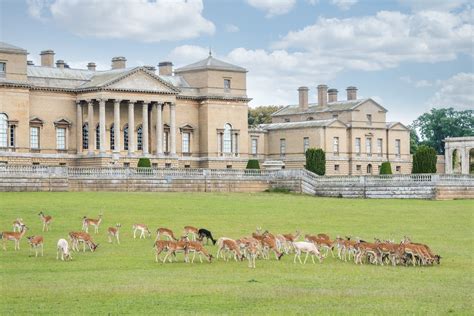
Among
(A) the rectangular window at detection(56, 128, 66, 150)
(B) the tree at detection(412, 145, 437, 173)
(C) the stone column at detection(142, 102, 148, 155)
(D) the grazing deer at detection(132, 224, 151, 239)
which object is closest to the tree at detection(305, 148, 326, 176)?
(B) the tree at detection(412, 145, 437, 173)

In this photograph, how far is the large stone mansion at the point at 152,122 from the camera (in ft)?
273

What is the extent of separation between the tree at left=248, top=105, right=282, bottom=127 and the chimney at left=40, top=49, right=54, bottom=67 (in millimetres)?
56475

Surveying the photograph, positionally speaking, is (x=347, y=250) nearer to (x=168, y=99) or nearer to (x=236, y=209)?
(x=236, y=209)

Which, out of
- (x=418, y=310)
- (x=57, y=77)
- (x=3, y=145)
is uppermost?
(x=57, y=77)

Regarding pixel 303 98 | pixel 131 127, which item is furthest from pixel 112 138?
pixel 303 98

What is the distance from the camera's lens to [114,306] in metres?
21.6

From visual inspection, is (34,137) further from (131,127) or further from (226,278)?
(226,278)

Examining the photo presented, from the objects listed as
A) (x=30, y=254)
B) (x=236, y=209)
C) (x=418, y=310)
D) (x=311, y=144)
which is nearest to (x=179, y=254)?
(x=30, y=254)

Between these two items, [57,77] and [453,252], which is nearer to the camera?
[453,252]

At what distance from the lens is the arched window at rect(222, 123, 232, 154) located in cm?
9781

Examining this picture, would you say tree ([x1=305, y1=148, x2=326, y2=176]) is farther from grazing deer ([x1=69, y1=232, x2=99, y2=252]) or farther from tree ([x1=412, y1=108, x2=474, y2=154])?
tree ([x1=412, y1=108, x2=474, y2=154])

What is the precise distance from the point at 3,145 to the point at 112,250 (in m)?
52.4

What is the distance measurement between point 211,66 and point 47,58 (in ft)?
53.2

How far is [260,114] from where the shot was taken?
146 metres
